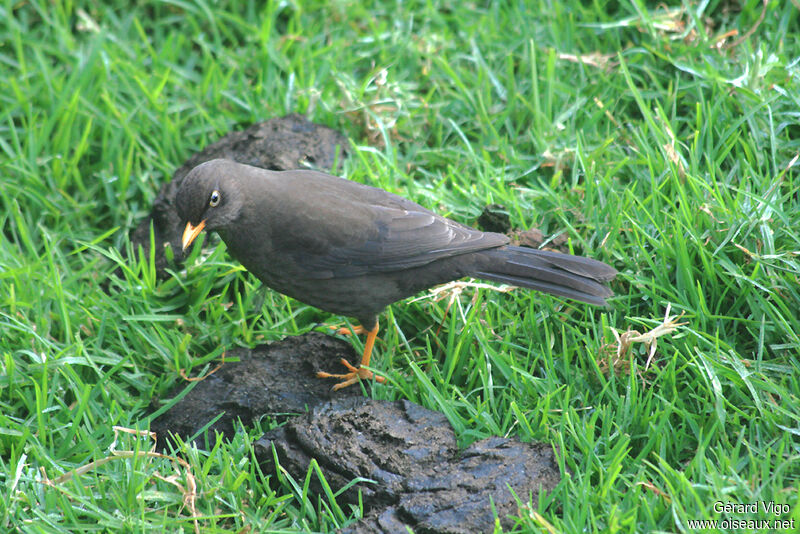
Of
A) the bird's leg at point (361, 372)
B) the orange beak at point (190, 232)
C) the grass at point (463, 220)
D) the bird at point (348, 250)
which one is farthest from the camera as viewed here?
the bird's leg at point (361, 372)

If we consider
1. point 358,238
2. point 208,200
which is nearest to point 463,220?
point 358,238

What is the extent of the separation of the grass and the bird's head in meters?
0.68

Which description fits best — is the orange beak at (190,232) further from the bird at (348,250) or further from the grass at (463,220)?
the grass at (463,220)

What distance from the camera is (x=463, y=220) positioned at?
211 inches

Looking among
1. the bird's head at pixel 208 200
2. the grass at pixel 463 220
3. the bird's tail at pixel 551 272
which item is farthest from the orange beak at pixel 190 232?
the bird's tail at pixel 551 272

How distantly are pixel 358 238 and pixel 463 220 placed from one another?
3.49ft

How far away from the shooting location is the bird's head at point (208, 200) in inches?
169

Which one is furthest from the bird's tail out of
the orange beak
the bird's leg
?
the orange beak

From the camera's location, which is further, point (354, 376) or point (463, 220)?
point (463, 220)

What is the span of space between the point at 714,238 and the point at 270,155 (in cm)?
286

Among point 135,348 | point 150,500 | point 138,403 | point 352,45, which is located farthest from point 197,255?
point 352,45

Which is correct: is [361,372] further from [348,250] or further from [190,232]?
[190,232]

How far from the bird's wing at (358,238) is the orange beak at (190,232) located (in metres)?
0.39

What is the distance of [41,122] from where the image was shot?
237 inches
